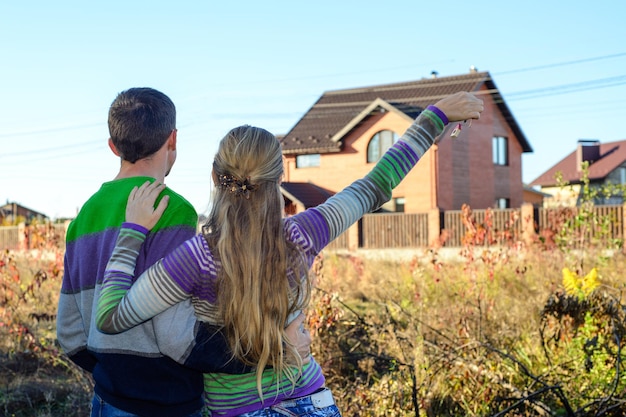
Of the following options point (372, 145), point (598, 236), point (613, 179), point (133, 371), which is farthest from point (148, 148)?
point (613, 179)

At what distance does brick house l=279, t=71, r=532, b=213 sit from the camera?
28.9 metres

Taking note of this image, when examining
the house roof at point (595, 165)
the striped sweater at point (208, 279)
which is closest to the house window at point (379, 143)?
the house roof at point (595, 165)

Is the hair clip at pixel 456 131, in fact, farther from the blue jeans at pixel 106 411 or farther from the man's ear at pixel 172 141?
the blue jeans at pixel 106 411

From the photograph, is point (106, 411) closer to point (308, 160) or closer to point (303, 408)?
point (303, 408)

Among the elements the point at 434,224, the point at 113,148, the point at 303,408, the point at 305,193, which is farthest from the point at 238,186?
the point at 305,193

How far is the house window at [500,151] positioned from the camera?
32.4 metres

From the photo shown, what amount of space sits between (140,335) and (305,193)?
28.2m

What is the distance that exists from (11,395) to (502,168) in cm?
2914

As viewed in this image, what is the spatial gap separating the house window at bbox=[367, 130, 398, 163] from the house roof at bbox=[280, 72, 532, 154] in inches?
36.8

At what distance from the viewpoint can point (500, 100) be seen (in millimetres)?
31328

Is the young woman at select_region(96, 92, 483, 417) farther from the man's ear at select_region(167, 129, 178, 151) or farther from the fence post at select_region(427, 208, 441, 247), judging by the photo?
the fence post at select_region(427, 208, 441, 247)

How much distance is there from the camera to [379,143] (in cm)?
2969

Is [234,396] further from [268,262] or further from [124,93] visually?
[124,93]

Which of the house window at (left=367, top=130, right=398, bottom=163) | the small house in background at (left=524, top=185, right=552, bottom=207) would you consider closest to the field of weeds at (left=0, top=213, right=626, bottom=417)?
the house window at (left=367, top=130, right=398, bottom=163)
